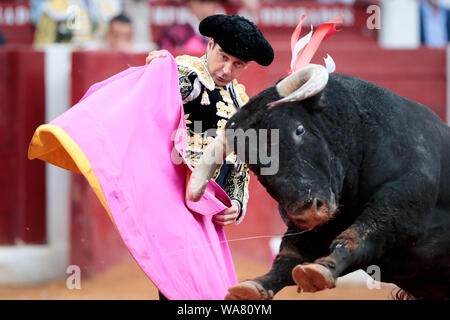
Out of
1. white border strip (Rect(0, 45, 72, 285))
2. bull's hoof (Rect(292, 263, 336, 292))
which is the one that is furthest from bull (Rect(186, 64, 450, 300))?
white border strip (Rect(0, 45, 72, 285))

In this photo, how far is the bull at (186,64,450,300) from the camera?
272 centimetres

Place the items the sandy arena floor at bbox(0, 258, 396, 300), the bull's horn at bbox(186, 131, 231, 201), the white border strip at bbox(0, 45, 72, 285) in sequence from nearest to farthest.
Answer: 1. the bull's horn at bbox(186, 131, 231, 201)
2. the sandy arena floor at bbox(0, 258, 396, 300)
3. the white border strip at bbox(0, 45, 72, 285)

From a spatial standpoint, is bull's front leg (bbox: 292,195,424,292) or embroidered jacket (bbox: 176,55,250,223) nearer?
bull's front leg (bbox: 292,195,424,292)

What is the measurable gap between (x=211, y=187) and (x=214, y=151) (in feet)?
0.88

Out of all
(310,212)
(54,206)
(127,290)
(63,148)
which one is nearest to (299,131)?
(310,212)

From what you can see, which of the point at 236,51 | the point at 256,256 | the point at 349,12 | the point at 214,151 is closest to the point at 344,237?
the point at 214,151

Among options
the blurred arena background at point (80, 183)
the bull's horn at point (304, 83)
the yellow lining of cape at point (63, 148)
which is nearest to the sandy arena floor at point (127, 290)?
the blurred arena background at point (80, 183)

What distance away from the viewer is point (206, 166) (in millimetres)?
2951

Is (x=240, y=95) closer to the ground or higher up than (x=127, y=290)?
higher up

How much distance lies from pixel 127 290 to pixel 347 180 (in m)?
2.80

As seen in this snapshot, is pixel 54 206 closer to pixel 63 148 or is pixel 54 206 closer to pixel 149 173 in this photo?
pixel 63 148

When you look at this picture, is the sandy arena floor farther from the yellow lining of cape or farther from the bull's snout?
the bull's snout

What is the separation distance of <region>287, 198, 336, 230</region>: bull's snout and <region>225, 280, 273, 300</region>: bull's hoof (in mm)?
294

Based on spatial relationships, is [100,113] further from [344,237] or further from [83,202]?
[83,202]
